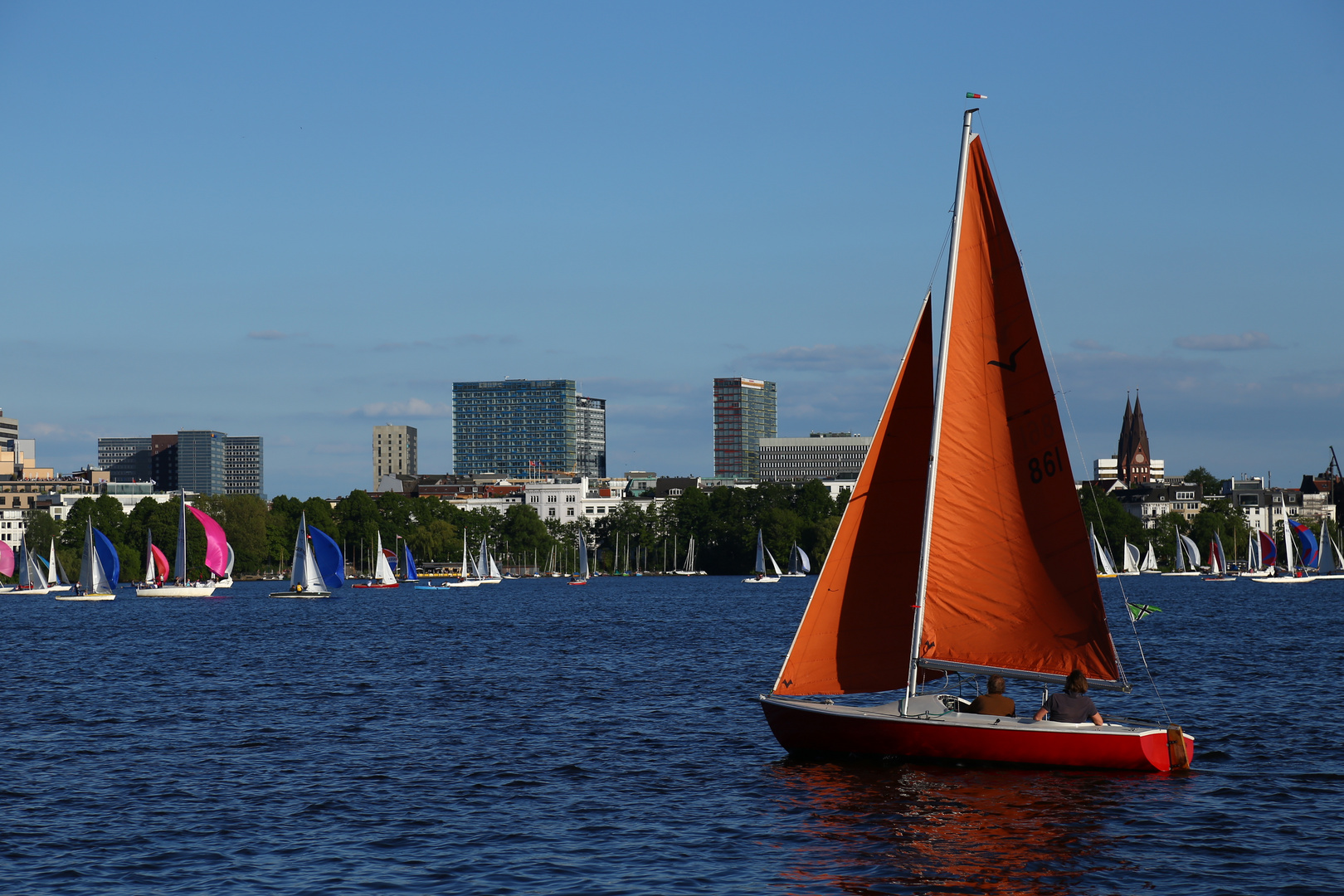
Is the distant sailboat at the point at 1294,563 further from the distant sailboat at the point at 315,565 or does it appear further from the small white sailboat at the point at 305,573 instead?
the small white sailboat at the point at 305,573

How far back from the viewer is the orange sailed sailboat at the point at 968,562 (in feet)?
87.4

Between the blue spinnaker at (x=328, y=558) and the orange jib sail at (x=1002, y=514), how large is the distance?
110072 mm

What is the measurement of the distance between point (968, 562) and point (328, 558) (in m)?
112

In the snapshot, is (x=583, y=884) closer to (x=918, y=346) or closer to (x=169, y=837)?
(x=169, y=837)

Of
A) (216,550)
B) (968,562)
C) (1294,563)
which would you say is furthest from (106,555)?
(1294,563)

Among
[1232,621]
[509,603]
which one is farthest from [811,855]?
[509,603]

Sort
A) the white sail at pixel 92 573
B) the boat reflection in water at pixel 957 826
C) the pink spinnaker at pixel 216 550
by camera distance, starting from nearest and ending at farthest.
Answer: the boat reflection in water at pixel 957 826
the pink spinnaker at pixel 216 550
the white sail at pixel 92 573

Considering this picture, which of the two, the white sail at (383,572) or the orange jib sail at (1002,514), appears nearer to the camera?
the orange jib sail at (1002,514)

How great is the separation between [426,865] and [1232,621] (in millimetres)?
71292

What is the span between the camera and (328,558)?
436ft

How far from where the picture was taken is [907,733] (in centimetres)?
2714

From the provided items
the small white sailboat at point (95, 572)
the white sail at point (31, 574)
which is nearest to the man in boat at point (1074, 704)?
the small white sailboat at point (95, 572)

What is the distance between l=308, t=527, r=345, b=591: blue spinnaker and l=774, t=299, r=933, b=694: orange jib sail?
108538 millimetres

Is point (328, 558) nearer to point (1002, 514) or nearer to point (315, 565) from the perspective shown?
point (315, 565)
